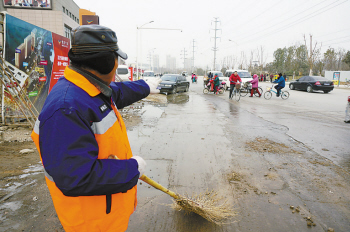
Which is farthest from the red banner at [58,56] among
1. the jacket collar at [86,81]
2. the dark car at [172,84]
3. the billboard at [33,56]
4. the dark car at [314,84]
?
the dark car at [314,84]

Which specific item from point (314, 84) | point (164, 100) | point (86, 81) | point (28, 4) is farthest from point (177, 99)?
point (28, 4)

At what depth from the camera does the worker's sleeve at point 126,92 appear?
6.70 ft

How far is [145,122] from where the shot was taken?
823cm

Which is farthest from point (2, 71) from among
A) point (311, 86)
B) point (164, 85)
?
point (311, 86)

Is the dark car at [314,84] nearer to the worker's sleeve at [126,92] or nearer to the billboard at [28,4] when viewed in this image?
the worker's sleeve at [126,92]

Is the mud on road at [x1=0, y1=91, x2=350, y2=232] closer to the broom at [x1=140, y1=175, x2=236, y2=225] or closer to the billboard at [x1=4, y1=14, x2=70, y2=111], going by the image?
the broom at [x1=140, y1=175, x2=236, y2=225]

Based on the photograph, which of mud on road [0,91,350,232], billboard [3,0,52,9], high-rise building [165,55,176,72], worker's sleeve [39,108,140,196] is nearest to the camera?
worker's sleeve [39,108,140,196]

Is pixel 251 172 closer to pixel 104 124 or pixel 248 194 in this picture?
pixel 248 194

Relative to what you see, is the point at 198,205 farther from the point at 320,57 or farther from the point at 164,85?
the point at 320,57

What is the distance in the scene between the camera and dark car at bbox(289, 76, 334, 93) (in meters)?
19.7

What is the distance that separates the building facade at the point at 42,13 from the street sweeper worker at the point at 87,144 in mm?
31696

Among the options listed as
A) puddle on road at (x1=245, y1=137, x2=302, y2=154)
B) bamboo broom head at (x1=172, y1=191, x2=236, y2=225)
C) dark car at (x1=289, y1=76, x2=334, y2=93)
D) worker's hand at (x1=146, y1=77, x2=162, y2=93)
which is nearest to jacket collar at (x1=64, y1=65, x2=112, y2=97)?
worker's hand at (x1=146, y1=77, x2=162, y2=93)

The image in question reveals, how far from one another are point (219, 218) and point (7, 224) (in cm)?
244

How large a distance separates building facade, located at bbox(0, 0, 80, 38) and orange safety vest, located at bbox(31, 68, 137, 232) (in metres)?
31.8
